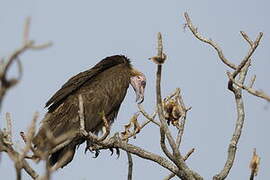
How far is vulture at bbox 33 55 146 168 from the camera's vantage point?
9.60 metres

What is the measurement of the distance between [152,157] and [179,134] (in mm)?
345

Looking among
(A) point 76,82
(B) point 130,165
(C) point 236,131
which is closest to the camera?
(C) point 236,131

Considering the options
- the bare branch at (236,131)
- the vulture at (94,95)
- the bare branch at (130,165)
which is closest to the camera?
the bare branch at (236,131)

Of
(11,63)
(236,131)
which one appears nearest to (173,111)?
(236,131)

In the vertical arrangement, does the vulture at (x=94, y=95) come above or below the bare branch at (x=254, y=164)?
below

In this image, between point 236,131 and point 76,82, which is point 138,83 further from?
point 236,131

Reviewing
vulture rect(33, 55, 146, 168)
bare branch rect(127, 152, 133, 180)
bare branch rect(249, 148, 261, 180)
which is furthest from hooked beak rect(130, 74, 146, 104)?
bare branch rect(249, 148, 261, 180)

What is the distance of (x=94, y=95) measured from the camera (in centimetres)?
1011

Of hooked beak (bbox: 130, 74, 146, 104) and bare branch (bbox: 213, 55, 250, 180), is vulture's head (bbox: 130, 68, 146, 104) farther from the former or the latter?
bare branch (bbox: 213, 55, 250, 180)

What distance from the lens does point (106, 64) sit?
1052 cm

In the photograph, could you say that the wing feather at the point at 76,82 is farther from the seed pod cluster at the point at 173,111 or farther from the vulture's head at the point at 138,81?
the seed pod cluster at the point at 173,111

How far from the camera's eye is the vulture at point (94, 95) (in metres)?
9.60

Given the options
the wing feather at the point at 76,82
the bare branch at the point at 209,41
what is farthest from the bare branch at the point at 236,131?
the wing feather at the point at 76,82

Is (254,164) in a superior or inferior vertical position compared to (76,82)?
superior
